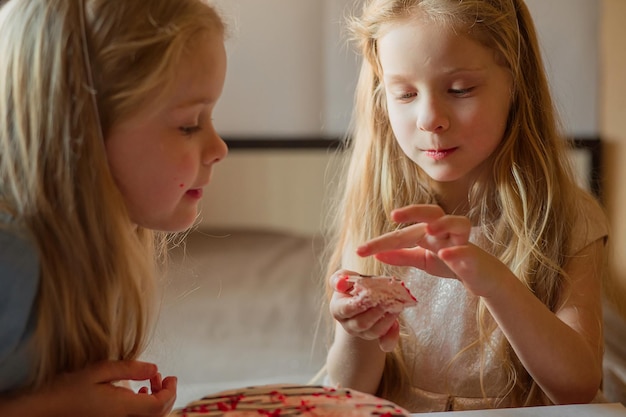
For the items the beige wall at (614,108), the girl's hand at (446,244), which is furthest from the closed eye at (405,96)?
the beige wall at (614,108)

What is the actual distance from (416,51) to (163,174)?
0.40 metres

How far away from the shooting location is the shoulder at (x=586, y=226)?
1.14 m

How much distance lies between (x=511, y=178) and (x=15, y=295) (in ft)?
2.17

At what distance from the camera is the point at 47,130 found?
791 millimetres

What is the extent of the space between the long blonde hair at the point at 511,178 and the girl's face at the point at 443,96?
0.02 m

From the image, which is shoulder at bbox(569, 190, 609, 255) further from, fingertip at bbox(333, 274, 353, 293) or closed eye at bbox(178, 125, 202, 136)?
closed eye at bbox(178, 125, 202, 136)

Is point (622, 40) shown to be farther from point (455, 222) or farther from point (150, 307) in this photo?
point (150, 307)

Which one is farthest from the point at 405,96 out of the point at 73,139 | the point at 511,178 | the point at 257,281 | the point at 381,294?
the point at 257,281

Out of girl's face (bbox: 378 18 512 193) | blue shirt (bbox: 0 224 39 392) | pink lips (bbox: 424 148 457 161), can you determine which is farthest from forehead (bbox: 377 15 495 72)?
blue shirt (bbox: 0 224 39 392)

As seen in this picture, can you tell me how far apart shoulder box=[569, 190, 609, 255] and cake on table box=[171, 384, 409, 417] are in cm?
44

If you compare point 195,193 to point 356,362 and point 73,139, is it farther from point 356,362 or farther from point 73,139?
point 356,362

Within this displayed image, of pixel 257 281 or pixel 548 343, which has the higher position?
pixel 548 343

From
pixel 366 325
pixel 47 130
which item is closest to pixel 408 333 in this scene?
pixel 366 325

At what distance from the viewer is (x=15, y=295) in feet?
2.52
